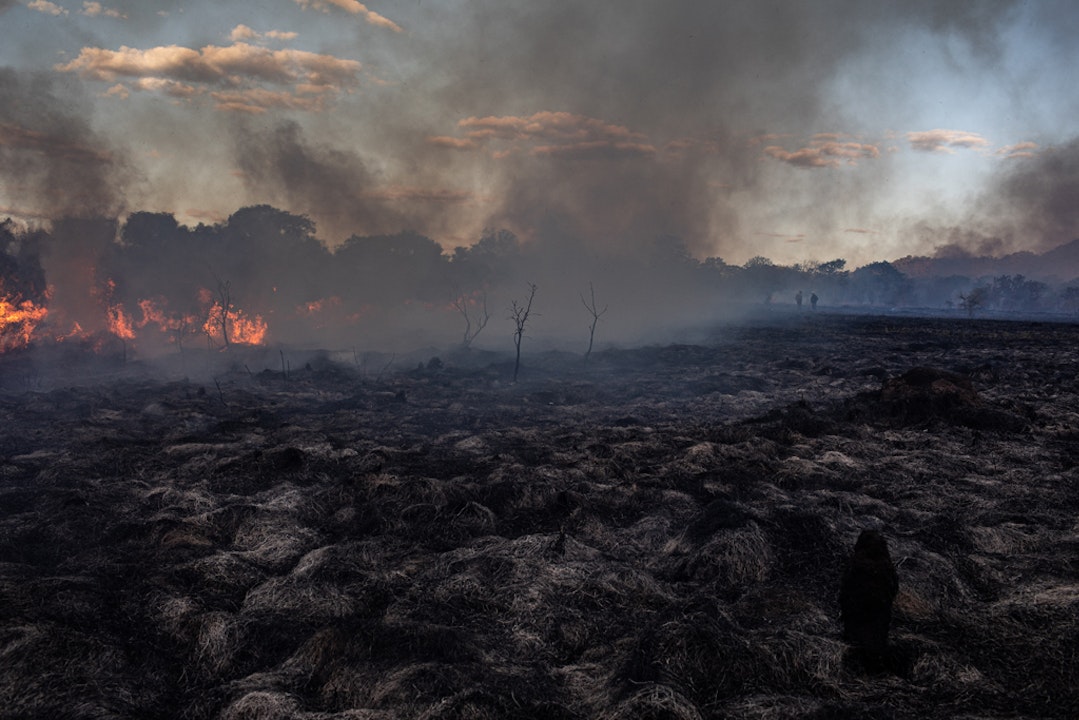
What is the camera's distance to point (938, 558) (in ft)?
27.8

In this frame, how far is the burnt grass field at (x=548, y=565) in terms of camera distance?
6.12 m

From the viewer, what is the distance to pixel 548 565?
916 centimetres

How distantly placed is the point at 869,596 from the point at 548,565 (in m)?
4.58

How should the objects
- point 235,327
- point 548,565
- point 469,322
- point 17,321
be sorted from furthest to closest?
point 235,327 < point 469,322 < point 17,321 < point 548,565

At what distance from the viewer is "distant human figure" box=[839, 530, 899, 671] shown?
6.60 metres

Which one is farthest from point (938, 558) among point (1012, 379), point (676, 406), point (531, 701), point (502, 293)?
point (502, 293)

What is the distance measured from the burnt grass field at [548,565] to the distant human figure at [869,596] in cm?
23

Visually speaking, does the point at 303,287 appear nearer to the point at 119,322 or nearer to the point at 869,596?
the point at 119,322

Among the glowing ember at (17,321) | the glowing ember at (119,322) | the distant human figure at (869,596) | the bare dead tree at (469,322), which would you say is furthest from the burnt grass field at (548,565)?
the glowing ember at (119,322)

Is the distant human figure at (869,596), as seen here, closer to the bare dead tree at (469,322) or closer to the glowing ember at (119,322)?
the bare dead tree at (469,322)

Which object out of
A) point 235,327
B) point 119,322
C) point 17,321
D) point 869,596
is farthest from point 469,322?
point 869,596

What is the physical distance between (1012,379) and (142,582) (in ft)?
110

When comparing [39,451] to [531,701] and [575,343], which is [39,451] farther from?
[575,343]

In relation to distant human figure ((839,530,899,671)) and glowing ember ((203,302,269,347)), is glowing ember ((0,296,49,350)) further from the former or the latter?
distant human figure ((839,530,899,671))
